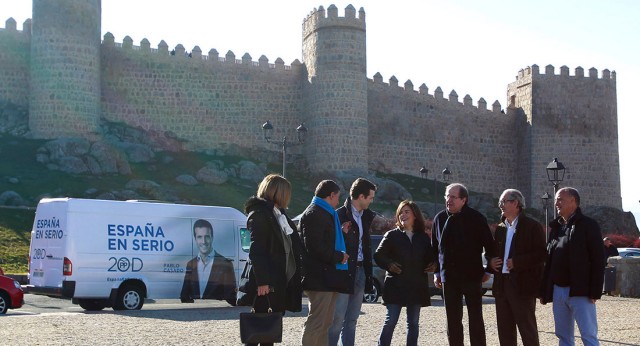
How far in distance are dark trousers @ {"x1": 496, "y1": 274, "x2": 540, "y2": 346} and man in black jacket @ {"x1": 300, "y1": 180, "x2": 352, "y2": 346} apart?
57.4 inches

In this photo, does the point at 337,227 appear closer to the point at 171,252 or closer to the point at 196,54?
the point at 171,252

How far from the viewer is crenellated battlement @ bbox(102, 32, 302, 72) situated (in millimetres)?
40781

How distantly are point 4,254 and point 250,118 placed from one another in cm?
1901

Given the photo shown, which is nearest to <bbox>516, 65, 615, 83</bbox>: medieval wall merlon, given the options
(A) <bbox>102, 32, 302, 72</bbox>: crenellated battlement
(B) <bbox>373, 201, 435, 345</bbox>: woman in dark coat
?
(A) <bbox>102, 32, 302, 72</bbox>: crenellated battlement

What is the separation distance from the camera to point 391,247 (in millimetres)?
9000

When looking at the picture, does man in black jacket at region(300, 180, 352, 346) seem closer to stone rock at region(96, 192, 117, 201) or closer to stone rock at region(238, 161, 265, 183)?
stone rock at region(96, 192, 117, 201)

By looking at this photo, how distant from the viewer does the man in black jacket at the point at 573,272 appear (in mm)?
7715

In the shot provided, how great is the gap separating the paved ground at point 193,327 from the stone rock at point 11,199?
16.1 meters

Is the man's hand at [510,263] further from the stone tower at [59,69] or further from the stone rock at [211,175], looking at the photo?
the stone tower at [59,69]

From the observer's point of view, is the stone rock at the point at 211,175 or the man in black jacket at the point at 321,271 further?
the stone rock at the point at 211,175

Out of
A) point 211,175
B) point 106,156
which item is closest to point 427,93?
point 211,175

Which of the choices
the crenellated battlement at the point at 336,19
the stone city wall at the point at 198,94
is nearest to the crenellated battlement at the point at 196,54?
the stone city wall at the point at 198,94

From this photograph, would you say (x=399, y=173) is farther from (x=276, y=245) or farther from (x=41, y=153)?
(x=276, y=245)

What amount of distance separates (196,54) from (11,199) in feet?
45.2
